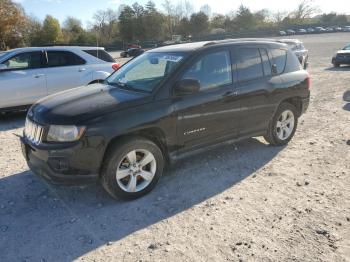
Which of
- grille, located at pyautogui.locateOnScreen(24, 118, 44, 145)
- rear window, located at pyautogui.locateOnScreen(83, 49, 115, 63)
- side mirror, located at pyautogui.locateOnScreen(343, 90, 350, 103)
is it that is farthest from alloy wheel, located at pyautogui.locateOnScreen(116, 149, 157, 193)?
side mirror, located at pyautogui.locateOnScreen(343, 90, 350, 103)

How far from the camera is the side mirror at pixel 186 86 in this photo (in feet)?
14.5

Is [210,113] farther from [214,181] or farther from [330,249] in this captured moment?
[330,249]

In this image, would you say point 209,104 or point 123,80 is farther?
point 123,80

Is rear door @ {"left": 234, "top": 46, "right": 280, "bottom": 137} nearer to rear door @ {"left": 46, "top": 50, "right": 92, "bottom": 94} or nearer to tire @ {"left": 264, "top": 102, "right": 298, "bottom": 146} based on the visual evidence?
tire @ {"left": 264, "top": 102, "right": 298, "bottom": 146}

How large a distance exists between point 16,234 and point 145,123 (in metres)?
1.84

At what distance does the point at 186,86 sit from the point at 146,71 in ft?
3.08

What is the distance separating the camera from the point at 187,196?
174 inches

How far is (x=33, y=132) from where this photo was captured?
4.24 meters

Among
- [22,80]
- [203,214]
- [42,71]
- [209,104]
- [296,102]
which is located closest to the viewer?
[203,214]

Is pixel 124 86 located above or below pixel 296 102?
above

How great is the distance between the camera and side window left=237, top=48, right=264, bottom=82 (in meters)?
5.25

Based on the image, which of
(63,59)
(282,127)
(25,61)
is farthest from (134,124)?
(63,59)

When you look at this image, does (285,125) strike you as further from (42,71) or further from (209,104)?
(42,71)

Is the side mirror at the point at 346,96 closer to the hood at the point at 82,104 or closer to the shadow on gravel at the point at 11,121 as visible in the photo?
the hood at the point at 82,104
